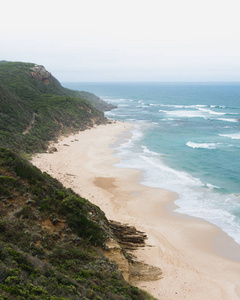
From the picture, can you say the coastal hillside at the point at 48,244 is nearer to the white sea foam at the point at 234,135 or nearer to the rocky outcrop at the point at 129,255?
the rocky outcrop at the point at 129,255

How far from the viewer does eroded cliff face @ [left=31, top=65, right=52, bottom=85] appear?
262 feet

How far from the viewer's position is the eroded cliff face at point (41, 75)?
79756 mm

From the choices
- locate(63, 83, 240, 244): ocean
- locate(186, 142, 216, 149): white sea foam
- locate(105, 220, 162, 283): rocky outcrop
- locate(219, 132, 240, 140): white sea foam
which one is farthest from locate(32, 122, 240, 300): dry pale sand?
locate(219, 132, 240, 140): white sea foam

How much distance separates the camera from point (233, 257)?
60.8ft

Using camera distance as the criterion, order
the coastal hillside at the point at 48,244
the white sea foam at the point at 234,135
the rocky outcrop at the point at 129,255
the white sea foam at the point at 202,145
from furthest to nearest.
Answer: the white sea foam at the point at 234,135 → the white sea foam at the point at 202,145 → the rocky outcrop at the point at 129,255 → the coastal hillside at the point at 48,244

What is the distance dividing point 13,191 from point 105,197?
13.0m

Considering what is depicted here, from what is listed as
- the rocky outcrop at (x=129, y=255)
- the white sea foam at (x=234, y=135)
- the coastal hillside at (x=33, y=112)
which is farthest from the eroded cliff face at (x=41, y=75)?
the rocky outcrop at (x=129, y=255)

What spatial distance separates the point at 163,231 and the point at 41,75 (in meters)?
72.0

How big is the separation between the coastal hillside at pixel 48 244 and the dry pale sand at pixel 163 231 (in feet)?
11.0

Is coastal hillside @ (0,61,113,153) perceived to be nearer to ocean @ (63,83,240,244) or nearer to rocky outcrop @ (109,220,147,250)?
ocean @ (63,83,240,244)

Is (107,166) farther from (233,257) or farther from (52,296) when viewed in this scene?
(52,296)

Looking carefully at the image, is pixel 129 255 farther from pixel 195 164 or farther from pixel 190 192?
pixel 195 164

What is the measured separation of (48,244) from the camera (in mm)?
12562

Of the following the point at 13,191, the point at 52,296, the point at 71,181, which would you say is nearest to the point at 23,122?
the point at 71,181
